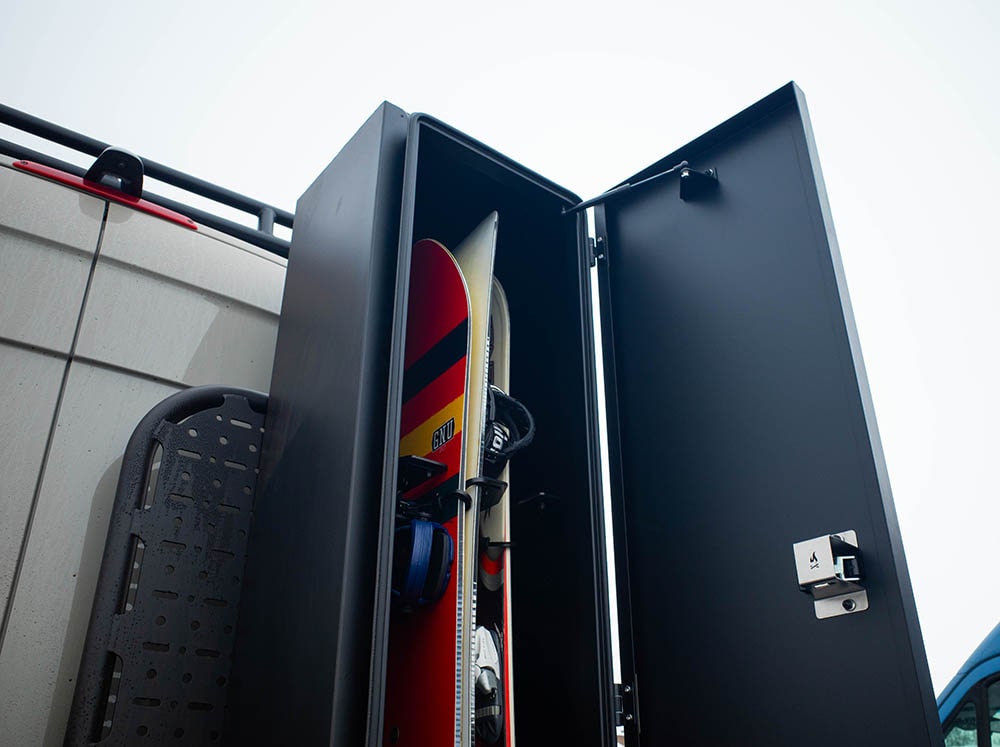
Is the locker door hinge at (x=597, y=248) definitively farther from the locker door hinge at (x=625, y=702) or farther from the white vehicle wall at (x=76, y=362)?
the locker door hinge at (x=625, y=702)

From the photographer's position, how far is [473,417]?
1413mm

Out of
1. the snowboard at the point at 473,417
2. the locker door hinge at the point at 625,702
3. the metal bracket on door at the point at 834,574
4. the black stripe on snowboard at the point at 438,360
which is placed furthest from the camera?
the black stripe on snowboard at the point at 438,360

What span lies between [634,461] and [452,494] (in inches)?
16.8

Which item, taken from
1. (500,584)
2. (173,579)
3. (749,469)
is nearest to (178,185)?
(173,579)

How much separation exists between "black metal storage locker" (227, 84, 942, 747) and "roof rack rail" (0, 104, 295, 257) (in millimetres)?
244

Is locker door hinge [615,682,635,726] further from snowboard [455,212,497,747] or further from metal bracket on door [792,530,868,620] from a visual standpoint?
metal bracket on door [792,530,868,620]

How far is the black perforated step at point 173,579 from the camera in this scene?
1271 mm

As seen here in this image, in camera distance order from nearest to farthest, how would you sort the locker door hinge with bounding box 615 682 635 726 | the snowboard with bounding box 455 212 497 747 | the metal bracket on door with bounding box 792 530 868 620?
the metal bracket on door with bounding box 792 530 868 620 → the snowboard with bounding box 455 212 497 747 → the locker door hinge with bounding box 615 682 635 726

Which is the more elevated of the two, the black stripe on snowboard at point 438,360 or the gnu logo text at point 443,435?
the black stripe on snowboard at point 438,360

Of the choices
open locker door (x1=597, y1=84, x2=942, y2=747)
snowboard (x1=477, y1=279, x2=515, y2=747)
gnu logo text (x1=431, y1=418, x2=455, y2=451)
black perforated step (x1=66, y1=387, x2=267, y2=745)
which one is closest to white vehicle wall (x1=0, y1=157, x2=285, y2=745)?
black perforated step (x1=66, y1=387, x2=267, y2=745)

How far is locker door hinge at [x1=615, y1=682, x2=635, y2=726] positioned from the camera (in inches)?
54.6

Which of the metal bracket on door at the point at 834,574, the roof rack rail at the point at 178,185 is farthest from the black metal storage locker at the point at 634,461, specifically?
the roof rack rail at the point at 178,185

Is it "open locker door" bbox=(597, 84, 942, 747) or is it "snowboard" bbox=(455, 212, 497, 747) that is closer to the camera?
"open locker door" bbox=(597, 84, 942, 747)

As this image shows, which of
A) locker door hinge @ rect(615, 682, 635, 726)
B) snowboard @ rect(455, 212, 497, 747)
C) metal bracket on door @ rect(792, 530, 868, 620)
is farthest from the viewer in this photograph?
locker door hinge @ rect(615, 682, 635, 726)
